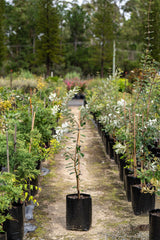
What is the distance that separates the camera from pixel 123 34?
39312 millimetres

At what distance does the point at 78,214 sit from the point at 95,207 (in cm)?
67

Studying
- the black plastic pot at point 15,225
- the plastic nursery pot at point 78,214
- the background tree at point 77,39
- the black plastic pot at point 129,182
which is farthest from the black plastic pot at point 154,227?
the background tree at point 77,39

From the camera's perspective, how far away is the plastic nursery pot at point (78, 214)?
3.35 metres

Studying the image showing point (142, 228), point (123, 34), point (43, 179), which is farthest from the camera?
point (123, 34)

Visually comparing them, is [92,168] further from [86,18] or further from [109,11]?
[86,18]

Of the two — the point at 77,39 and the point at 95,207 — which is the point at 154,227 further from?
the point at 77,39

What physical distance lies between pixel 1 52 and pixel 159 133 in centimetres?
2669

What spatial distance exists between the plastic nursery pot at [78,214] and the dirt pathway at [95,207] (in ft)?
0.20

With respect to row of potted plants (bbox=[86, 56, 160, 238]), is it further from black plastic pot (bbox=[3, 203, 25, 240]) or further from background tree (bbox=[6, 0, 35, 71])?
background tree (bbox=[6, 0, 35, 71])

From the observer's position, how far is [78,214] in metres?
3.35

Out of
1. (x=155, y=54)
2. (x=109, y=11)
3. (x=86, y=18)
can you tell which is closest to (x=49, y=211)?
(x=155, y=54)

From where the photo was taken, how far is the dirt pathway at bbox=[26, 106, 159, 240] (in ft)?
10.8

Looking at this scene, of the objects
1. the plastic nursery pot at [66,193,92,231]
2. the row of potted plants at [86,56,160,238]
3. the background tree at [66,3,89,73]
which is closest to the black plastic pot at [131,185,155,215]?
the row of potted plants at [86,56,160,238]

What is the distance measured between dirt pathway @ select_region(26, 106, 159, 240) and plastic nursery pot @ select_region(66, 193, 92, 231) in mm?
61
